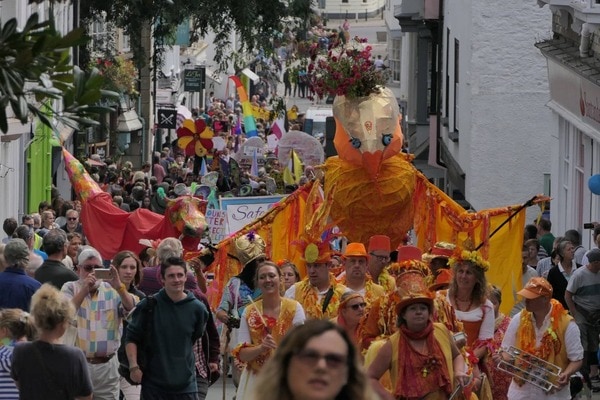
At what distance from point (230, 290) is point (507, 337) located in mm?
2216

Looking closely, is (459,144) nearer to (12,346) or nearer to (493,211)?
(493,211)

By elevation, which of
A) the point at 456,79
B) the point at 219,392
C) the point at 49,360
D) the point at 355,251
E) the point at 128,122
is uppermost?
the point at 456,79

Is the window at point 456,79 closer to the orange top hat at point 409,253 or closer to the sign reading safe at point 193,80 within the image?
the orange top hat at point 409,253

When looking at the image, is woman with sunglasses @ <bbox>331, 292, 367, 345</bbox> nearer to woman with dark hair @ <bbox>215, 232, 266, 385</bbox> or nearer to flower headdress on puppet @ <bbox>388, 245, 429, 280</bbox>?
flower headdress on puppet @ <bbox>388, 245, 429, 280</bbox>

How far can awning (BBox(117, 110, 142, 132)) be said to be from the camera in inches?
1655

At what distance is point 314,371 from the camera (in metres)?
5.91

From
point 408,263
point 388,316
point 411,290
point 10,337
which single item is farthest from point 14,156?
point 411,290

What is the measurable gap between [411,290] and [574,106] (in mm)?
13761

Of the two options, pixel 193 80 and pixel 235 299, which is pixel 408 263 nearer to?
pixel 235 299

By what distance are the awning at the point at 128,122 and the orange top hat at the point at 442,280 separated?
29.0 m

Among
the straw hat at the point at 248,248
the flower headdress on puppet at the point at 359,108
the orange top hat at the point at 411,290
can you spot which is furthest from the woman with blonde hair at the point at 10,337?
the flower headdress on puppet at the point at 359,108

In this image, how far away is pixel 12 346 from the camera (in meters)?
9.71

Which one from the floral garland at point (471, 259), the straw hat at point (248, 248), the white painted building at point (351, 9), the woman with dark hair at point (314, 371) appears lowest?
the straw hat at point (248, 248)

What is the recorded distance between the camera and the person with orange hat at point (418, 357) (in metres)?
9.45
